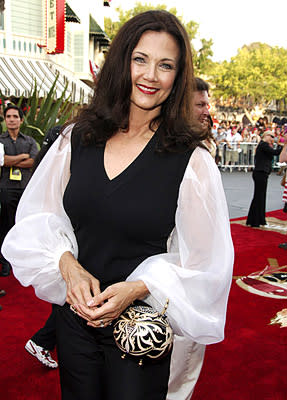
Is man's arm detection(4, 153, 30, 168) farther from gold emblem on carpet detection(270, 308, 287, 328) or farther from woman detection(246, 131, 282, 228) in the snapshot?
woman detection(246, 131, 282, 228)

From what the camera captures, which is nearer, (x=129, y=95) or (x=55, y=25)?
(x=129, y=95)

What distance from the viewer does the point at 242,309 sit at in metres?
4.41

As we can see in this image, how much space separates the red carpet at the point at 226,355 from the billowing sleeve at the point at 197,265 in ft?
5.40

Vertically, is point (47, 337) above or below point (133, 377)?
below

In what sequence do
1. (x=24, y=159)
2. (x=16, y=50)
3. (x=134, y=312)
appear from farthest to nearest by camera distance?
(x=16, y=50)
(x=24, y=159)
(x=134, y=312)

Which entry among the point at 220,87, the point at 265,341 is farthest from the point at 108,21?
the point at 265,341

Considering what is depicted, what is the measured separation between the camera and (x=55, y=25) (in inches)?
635

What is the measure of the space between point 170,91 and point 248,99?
151 ft

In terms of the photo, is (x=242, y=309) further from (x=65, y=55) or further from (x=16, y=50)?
(x=65, y=55)

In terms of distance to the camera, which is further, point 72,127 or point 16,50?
point 16,50

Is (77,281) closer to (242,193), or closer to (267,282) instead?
(267,282)

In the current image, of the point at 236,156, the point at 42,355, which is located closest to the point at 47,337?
the point at 42,355

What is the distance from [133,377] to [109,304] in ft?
0.90

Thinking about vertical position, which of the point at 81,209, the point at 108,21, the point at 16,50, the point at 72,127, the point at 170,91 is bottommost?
the point at 81,209
